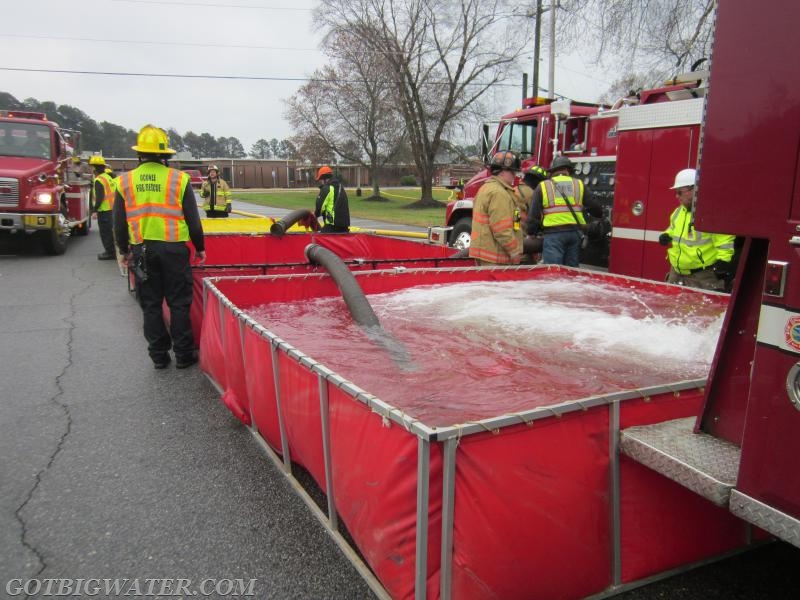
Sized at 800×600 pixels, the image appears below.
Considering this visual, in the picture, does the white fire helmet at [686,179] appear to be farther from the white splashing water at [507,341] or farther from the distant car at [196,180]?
the distant car at [196,180]

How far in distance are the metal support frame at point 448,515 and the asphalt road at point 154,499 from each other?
0.76 meters

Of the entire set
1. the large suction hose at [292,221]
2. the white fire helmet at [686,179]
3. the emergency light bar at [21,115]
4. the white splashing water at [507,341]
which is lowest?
the white splashing water at [507,341]

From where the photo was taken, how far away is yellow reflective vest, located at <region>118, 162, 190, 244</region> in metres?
5.46

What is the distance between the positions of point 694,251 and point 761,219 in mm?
4063

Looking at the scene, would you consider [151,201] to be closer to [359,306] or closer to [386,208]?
[359,306]

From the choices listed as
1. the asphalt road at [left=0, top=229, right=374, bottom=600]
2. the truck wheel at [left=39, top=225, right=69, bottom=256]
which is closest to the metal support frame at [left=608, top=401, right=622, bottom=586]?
the asphalt road at [left=0, top=229, right=374, bottom=600]

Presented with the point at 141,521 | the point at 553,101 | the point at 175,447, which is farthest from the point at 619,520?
the point at 553,101

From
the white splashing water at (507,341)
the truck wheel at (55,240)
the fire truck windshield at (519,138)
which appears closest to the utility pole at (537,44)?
the fire truck windshield at (519,138)

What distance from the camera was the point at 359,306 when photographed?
4.69m

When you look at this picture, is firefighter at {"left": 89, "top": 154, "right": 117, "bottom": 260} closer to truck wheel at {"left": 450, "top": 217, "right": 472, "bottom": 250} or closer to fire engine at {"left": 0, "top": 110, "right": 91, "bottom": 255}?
fire engine at {"left": 0, "top": 110, "right": 91, "bottom": 255}

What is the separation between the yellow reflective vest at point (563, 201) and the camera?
7.23 meters

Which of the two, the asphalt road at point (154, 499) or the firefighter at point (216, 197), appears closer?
the asphalt road at point (154, 499)

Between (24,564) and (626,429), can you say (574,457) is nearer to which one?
(626,429)

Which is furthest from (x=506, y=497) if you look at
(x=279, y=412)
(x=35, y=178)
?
(x=35, y=178)
